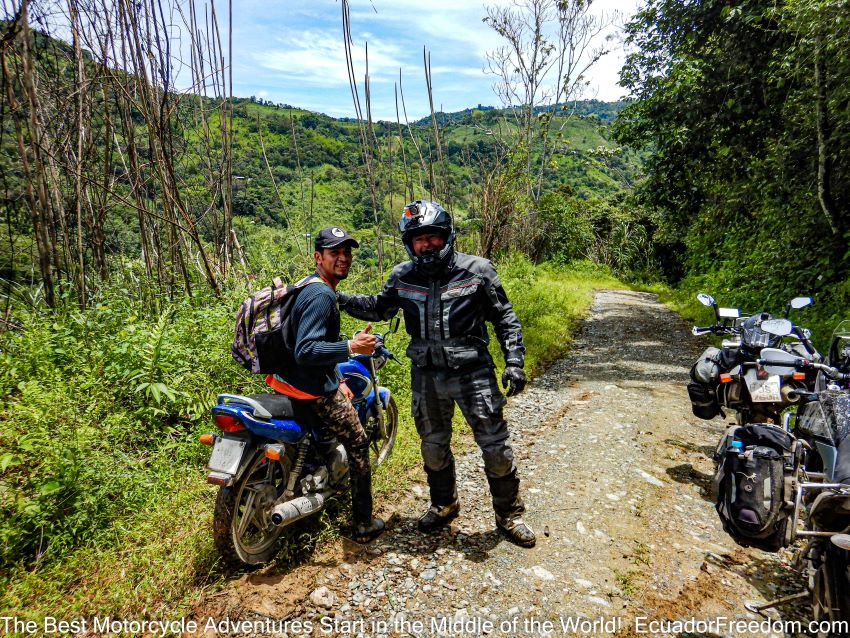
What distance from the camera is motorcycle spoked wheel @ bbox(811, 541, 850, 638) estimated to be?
1.96 m

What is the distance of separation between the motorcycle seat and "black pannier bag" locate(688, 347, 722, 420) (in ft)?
10.4

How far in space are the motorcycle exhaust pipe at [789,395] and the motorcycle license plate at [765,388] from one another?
26mm

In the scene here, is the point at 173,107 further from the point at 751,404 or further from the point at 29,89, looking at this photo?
the point at 751,404

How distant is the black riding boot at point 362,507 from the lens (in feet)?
10.6

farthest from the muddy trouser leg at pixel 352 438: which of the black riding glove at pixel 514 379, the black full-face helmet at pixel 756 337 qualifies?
the black full-face helmet at pixel 756 337

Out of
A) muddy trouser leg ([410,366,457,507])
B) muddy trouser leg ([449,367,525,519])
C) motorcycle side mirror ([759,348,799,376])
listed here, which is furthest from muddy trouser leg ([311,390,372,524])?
motorcycle side mirror ([759,348,799,376])

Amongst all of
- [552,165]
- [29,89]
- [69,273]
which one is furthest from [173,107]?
[552,165]

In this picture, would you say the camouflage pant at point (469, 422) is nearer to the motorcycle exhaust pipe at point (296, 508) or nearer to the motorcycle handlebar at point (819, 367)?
the motorcycle exhaust pipe at point (296, 508)

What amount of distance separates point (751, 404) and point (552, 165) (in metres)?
14.9

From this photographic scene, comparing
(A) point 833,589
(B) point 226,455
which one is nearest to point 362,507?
(B) point 226,455

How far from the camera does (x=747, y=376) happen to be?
3346 millimetres

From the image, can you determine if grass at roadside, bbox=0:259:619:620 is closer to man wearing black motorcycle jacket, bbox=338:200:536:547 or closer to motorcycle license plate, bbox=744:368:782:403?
man wearing black motorcycle jacket, bbox=338:200:536:547

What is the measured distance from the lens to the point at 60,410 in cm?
334

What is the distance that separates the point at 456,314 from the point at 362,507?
57.9 inches
